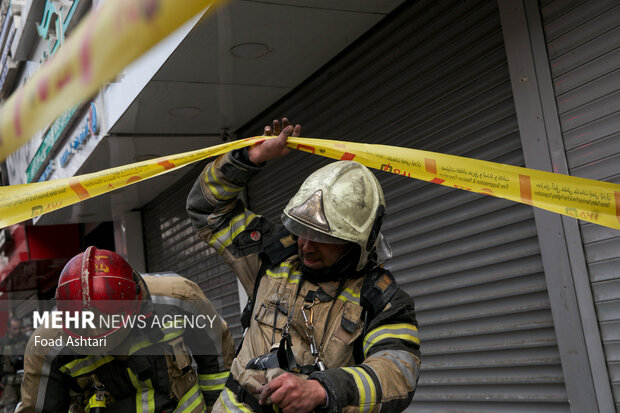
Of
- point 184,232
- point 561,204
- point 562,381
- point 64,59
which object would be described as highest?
point 184,232

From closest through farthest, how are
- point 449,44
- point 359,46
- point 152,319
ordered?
point 152,319 → point 449,44 → point 359,46

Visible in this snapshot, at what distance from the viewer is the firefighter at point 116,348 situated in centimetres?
286

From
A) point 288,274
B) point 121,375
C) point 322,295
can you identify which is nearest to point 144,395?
point 121,375

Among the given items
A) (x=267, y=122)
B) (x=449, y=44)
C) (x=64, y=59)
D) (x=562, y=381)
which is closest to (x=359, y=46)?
(x=449, y=44)

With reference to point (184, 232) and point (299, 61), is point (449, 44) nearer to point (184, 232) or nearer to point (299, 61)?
point (299, 61)

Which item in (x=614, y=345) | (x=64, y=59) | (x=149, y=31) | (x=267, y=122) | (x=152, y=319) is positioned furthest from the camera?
(x=267, y=122)

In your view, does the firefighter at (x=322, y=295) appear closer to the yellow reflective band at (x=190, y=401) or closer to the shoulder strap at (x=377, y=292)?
the shoulder strap at (x=377, y=292)

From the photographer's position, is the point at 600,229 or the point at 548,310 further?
the point at 548,310

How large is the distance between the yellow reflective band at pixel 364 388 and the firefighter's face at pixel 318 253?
1.80 feet

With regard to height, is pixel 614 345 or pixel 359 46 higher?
pixel 359 46

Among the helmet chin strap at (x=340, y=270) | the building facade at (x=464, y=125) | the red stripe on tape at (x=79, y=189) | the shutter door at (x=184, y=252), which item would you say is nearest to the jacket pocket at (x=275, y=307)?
the helmet chin strap at (x=340, y=270)

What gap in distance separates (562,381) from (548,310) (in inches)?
16.8

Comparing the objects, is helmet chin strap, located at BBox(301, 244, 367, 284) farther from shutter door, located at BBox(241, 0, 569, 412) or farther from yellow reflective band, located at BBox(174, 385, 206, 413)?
shutter door, located at BBox(241, 0, 569, 412)

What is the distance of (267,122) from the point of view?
7.40m
